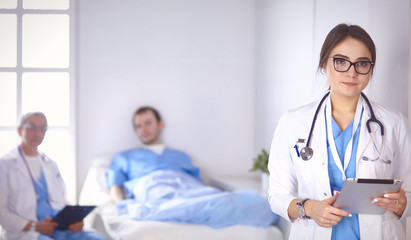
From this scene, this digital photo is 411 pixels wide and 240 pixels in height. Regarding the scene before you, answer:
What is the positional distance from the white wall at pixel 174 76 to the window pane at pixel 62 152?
0.05 m

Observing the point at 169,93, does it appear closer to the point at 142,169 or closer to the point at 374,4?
the point at 142,169

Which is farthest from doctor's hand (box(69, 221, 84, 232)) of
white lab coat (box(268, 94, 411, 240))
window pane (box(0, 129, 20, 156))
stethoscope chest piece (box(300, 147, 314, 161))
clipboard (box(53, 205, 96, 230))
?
stethoscope chest piece (box(300, 147, 314, 161))

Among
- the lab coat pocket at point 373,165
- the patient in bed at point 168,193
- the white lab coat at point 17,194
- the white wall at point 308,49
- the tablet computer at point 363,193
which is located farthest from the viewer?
the patient in bed at point 168,193

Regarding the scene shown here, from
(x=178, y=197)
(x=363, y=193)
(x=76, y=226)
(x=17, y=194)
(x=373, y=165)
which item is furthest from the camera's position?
(x=178, y=197)

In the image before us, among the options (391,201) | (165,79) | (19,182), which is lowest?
(19,182)

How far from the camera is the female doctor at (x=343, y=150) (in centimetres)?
122

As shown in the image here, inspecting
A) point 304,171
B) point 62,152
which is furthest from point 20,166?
point 304,171

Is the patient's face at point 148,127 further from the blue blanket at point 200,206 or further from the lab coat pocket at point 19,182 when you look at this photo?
the lab coat pocket at point 19,182

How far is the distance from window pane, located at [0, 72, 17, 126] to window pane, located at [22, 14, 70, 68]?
0.09 metres

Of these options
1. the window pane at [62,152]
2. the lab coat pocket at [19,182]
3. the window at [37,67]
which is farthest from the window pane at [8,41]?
the lab coat pocket at [19,182]

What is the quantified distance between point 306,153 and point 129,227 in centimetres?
111

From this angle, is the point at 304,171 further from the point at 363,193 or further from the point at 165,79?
the point at 165,79

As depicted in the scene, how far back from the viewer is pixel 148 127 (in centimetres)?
197

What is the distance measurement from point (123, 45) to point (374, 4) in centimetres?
108
